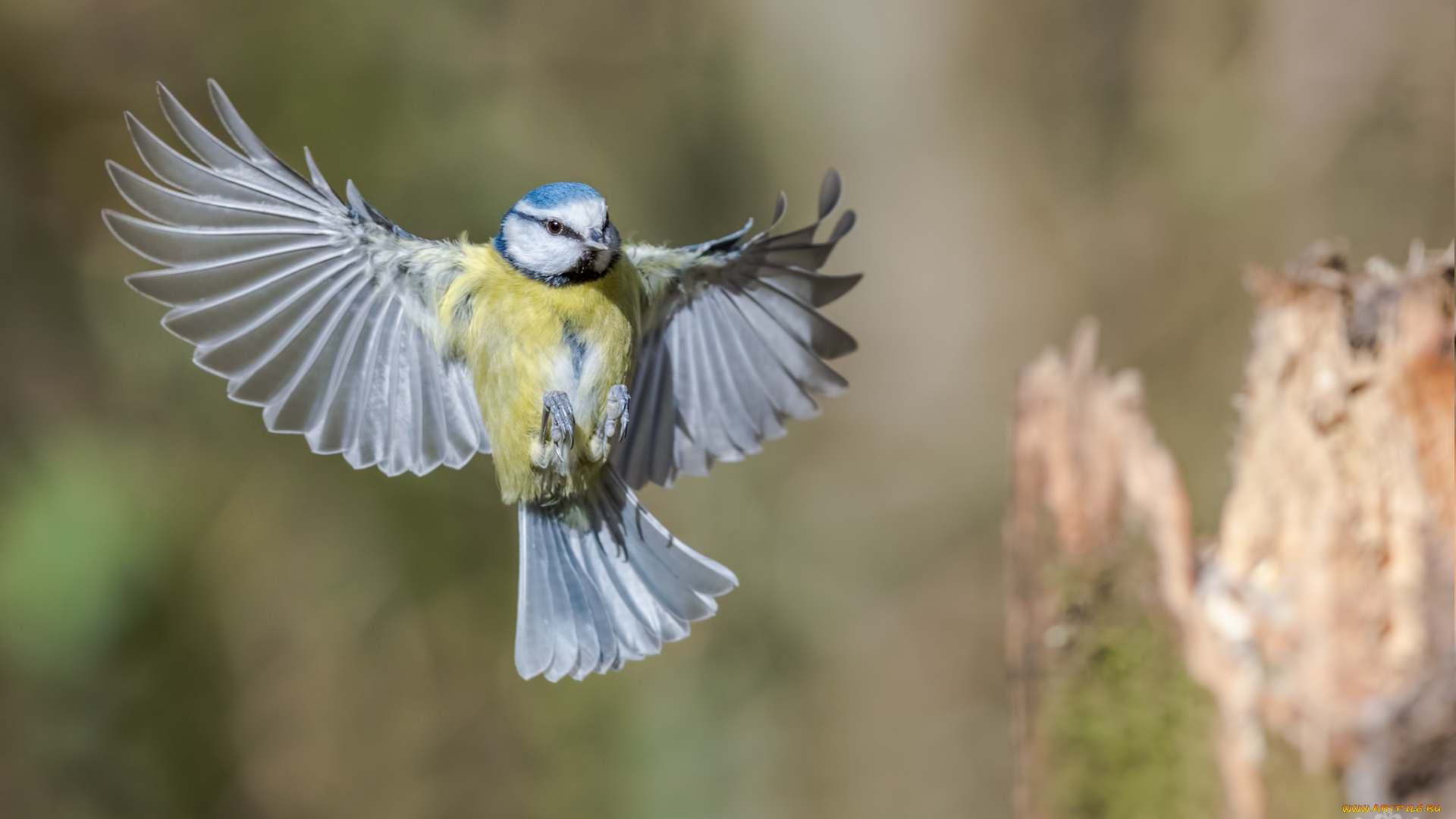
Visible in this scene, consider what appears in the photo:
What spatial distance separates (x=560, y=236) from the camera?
96 centimetres

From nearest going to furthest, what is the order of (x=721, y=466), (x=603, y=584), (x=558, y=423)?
(x=558, y=423) < (x=603, y=584) < (x=721, y=466)

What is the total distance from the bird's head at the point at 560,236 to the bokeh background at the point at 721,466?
44.1 inches

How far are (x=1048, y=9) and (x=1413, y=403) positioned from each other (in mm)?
1834

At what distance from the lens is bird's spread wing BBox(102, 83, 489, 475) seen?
97cm

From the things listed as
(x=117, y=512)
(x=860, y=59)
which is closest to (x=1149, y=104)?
(x=860, y=59)

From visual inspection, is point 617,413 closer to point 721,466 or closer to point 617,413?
point 617,413

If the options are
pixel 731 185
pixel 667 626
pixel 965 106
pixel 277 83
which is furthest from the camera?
pixel 965 106

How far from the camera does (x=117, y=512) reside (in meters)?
1.93

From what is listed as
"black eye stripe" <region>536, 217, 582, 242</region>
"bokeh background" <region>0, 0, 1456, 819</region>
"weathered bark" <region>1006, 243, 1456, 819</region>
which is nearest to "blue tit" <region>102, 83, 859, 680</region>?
"black eye stripe" <region>536, 217, 582, 242</region>

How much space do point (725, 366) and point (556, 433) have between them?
320 millimetres

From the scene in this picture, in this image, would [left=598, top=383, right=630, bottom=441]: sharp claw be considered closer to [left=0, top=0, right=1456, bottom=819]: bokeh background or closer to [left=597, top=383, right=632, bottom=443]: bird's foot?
[left=597, top=383, right=632, bottom=443]: bird's foot

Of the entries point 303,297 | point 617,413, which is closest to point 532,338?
point 617,413

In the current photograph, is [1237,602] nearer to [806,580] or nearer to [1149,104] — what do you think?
[806,580]

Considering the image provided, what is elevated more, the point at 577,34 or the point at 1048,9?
the point at 1048,9
